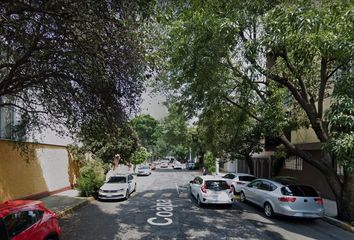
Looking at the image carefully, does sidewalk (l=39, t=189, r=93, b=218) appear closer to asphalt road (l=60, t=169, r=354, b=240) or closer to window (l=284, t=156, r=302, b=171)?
asphalt road (l=60, t=169, r=354, b=240)

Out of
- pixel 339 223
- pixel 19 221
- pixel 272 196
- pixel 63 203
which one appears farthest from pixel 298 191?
pixel 19 221

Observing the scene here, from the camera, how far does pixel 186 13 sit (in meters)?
13.5

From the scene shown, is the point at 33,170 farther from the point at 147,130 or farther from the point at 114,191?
the point at 147,130

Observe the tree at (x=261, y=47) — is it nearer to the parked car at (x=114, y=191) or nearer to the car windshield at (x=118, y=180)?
the parked car at (x=114, y=191)

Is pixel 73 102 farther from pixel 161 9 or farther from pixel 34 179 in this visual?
pixel 34 179

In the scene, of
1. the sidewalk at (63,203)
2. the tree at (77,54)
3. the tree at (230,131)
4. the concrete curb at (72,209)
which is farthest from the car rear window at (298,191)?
the sidewalk at (63,203)

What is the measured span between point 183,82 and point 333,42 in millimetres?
7131

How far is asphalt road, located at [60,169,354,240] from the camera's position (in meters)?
12.0

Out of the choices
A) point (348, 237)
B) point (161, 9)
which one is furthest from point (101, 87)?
point (348, 237)

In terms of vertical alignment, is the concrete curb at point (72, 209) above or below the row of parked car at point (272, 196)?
below

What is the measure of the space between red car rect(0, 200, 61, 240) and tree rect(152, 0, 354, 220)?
5681 mm

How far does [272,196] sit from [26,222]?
35.1 feet

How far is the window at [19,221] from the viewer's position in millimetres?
6902

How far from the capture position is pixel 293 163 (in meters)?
28.0
